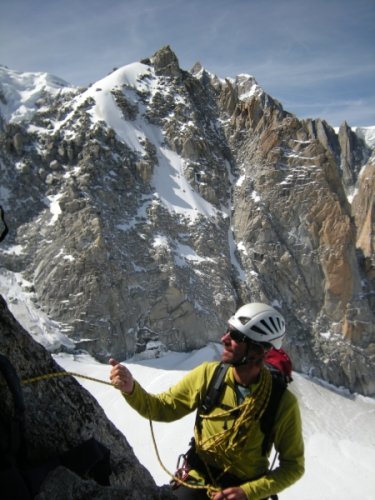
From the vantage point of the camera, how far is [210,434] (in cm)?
402

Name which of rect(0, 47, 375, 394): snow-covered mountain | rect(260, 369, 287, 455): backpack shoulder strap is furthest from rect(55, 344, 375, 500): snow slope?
rect(260, 369, 287, 455): backpack shoulder strap

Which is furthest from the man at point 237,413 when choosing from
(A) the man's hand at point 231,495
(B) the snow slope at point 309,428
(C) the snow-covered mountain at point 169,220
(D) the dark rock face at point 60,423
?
(C) the snow-covered mountain at point 169,220

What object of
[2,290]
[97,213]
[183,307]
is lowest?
[183,307]

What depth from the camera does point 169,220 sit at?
4362 cm

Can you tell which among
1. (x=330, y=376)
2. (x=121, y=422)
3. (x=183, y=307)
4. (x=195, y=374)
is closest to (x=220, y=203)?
(x=183, y=307)

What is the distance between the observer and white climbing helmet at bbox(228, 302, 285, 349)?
13.2ft

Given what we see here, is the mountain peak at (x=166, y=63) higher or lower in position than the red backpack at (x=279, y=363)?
higher

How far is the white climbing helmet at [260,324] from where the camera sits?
13.2ft

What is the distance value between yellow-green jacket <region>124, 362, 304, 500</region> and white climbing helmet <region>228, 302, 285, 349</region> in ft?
1.36

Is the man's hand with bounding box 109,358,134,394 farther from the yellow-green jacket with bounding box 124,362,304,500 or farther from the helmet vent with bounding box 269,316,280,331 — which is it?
the helmet vent with bounding box 269,316,280,331

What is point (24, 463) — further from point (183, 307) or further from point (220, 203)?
point (220, 203)

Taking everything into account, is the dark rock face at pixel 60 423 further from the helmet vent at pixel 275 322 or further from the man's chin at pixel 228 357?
the helmet vent at pixel 275 322

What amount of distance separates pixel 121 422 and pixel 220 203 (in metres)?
28.5

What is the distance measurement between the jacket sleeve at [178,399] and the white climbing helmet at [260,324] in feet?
1.66
